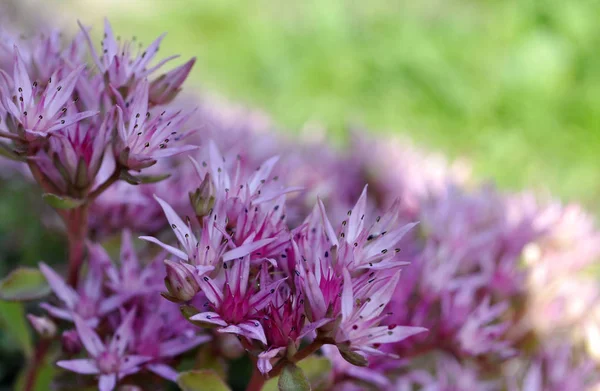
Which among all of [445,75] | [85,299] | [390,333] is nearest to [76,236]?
[85,299]

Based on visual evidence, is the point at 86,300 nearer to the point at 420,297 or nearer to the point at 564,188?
the point at 420,297

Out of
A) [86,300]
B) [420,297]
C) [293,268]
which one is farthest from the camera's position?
[420,297]

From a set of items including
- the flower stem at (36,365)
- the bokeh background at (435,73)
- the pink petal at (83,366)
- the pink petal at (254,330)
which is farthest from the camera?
the bokeh background at (435,73)

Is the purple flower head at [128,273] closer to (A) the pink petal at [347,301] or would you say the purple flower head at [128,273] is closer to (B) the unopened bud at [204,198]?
(B) the unopened bud at [204,198]

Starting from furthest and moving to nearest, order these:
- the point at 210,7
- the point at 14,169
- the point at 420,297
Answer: the point at 210,7, the point at 14,169, the point at 420,297

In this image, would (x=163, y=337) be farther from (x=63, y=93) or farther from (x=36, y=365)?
(x=63, y=93)

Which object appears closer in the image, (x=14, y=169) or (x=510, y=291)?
(x=510, y=291)

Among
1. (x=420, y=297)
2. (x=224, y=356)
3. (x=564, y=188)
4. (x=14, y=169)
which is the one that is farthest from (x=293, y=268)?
(x=564, y=188)

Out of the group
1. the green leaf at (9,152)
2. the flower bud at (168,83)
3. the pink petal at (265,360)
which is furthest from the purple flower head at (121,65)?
the pink petal at (265,360)
